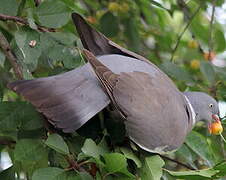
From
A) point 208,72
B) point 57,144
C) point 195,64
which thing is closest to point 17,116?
point 57,144

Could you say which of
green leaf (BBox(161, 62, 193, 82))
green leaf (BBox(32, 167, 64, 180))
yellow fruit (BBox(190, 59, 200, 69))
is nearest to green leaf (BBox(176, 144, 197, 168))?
green leaf (BBox(161, 62, 193, 82))

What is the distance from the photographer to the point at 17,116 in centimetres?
233

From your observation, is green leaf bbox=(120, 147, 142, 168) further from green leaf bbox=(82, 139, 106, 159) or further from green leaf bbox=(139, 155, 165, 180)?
green leaf bbox=(82, 139, 106, 159)

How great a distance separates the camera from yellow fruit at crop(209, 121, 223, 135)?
2839 millimetres

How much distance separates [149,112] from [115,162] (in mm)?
429

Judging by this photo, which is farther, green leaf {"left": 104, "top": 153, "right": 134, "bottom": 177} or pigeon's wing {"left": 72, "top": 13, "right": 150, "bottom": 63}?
pigeon's wing {"left": 72, "top": 13, "right": 150, "bottom": 63}

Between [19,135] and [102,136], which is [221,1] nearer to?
[102,136]

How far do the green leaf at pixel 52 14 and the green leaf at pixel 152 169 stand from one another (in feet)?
2.35

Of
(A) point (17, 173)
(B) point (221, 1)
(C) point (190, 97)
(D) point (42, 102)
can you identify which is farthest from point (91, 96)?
(B) point (221, 1)

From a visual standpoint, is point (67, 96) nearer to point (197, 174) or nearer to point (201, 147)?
point (197, 174)

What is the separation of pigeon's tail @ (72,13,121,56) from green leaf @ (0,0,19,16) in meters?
0.26

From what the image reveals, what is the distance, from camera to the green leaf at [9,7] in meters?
2.46

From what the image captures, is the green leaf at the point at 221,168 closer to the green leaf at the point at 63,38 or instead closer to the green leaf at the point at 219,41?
the green leaf at the point at 63,38

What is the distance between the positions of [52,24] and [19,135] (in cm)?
51
